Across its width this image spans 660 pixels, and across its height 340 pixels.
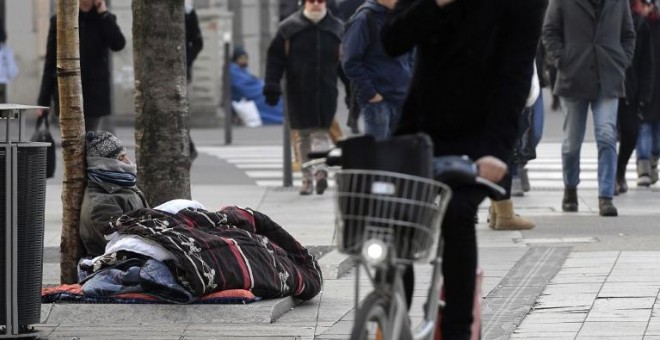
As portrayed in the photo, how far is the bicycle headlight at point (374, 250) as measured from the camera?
180 inches

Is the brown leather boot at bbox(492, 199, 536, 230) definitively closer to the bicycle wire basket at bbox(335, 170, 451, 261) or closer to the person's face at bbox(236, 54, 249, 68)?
the bicycle wire basket at bbox(335, 170, 451, 261)

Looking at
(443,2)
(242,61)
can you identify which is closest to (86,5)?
(443,2)

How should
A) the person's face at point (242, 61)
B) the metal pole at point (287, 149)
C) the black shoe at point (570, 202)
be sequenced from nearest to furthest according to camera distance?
1. the black shoe at point (570, 202)
2. the metal pole at point (287, 149)
3. the person's face at point (242, 61)

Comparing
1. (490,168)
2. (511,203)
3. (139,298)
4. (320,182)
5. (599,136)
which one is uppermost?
(490,168)

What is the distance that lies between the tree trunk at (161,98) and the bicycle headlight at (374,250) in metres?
4.27

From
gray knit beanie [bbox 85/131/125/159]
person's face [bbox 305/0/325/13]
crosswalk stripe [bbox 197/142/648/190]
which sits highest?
person's face [bbox 305/0/325/13]

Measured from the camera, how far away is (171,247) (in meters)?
7.24

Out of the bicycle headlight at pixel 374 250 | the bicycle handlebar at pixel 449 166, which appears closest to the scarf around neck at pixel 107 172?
the bicycle handlebar at pixel 449 166

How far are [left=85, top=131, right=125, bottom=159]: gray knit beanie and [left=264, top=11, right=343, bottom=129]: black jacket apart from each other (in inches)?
234

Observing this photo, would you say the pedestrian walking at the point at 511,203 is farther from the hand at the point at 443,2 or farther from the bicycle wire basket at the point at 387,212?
the bicycle wire basket at the point at 387,212

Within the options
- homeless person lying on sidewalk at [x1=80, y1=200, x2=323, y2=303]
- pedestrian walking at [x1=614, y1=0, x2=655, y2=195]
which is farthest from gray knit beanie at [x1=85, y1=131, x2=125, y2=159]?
pedestrian walking at [x1=614, y1=0, x2=655, y2=195]

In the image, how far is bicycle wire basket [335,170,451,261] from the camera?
15.0 feet

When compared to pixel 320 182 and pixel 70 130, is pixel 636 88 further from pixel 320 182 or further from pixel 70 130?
A: pixel 70 130

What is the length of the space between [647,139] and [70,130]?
300 inches
